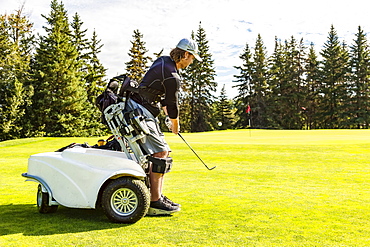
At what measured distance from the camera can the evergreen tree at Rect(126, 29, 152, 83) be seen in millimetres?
61188

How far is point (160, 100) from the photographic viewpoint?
4.73 m

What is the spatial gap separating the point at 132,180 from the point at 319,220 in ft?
6.90

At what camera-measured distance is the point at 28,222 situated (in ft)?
14.2

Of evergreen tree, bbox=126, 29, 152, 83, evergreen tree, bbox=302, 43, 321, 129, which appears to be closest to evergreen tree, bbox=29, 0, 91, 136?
evergreen tree, bbox=126, 29, 152, 83

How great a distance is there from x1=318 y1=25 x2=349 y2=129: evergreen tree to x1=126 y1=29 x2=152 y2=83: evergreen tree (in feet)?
94.6

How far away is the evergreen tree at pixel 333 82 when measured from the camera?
62.8m

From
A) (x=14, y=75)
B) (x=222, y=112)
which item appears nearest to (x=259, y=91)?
(x=222, y=112)

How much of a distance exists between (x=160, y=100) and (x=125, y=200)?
1248 millimetres

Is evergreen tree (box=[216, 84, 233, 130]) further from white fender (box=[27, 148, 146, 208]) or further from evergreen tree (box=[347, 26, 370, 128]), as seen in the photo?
white fender (box=[27, 148, 146, 208])

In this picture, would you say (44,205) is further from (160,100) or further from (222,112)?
(222,112)

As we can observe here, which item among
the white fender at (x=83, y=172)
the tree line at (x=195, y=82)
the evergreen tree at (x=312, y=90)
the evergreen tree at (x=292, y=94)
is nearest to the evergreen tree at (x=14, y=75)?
the tree line at (x=195, y=82)

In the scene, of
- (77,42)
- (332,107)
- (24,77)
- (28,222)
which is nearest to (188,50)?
(28,222)

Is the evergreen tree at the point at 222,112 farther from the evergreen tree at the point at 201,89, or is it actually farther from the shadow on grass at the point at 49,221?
the shadow on grass at the point at 49,221

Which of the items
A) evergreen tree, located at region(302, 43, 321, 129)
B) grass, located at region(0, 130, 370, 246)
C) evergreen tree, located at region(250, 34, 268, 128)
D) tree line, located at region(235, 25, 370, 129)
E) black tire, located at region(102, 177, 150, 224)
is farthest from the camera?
evergreen tree, located at region(302, 43, 321, 129)
